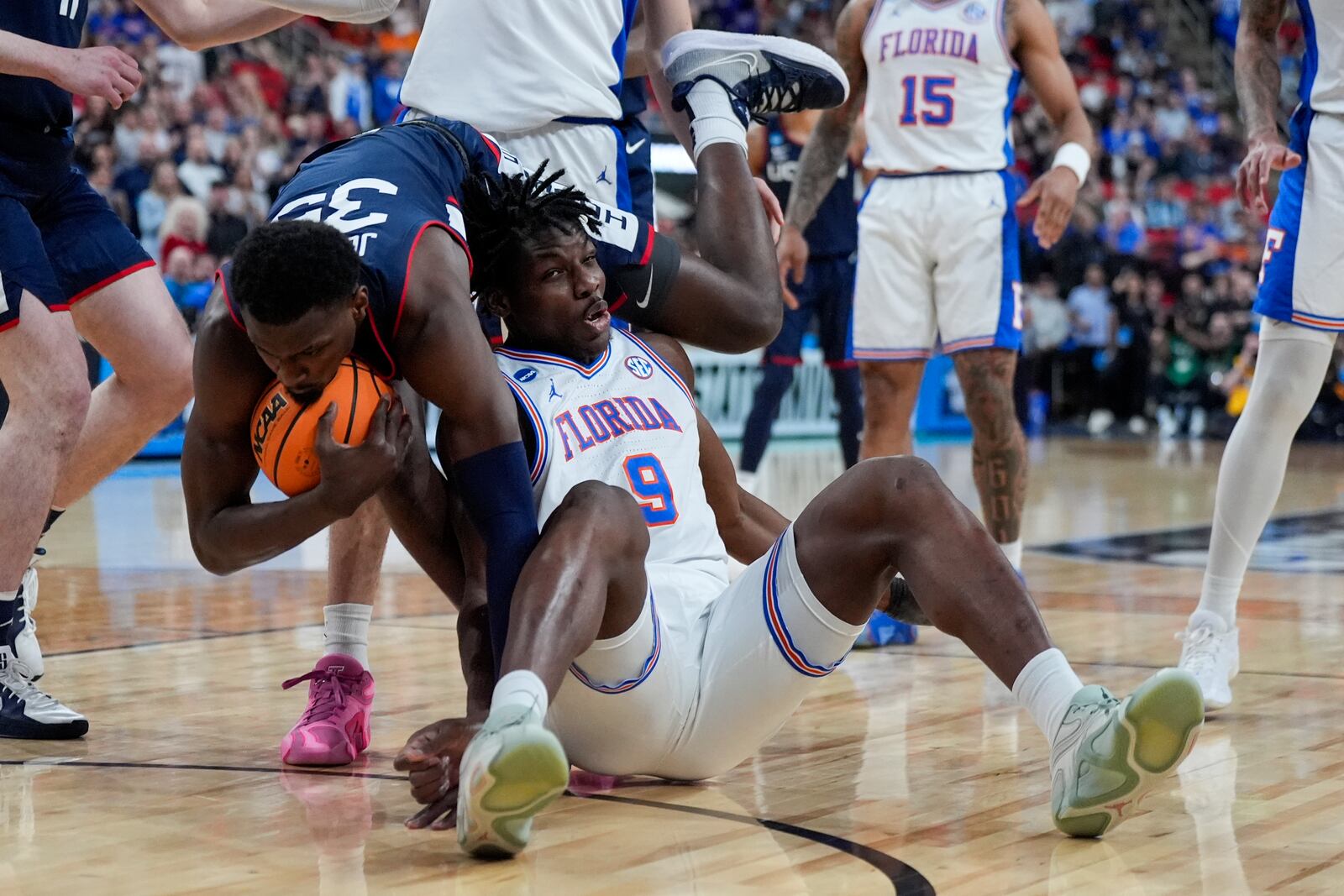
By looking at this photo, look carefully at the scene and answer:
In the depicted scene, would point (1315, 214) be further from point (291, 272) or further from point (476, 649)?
point (291, 272)

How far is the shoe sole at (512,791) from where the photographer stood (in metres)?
2.47

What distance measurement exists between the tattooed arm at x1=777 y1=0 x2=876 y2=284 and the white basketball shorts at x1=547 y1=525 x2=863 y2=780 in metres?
3.10

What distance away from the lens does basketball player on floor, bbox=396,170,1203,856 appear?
8.71 ft

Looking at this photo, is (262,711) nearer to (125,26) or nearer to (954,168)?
(954,168)

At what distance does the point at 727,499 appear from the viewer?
3660 millimetres

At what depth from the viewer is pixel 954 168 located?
5.86 m

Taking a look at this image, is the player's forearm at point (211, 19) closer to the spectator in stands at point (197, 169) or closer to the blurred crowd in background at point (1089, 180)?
the blurred crowd in background at point (1089, 180)

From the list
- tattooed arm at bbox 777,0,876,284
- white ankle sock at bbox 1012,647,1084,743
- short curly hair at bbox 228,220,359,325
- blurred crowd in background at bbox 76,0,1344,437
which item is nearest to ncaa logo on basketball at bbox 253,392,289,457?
short curly hair at bbox 228,220,359,325

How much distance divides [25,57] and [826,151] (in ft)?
10.4

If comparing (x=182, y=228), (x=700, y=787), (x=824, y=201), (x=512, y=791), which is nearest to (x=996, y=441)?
(x=700, y=787)

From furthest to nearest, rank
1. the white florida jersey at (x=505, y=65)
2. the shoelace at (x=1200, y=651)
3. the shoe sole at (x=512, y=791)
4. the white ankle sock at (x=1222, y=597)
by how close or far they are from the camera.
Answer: the white ankle sock at (x=1222, y=597), the shoelace at (x=1200, y=651), the white florida jersey at (x=505, y=65), the shoe sole at (x=512, y=791)

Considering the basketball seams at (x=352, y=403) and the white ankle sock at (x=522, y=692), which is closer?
the white ankle sock at (x=522, y=692)

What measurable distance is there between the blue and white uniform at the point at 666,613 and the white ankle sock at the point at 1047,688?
13.6 inches

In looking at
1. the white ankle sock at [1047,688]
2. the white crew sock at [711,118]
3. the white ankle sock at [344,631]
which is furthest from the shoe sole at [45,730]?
the white ankle sock at [1047,688]
